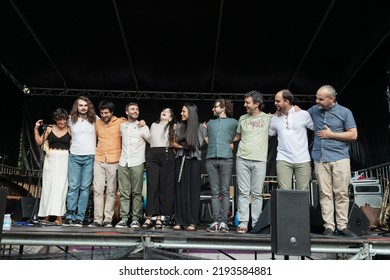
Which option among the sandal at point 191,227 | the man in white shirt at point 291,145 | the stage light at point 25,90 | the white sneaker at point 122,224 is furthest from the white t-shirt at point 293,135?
the stage light at point 25,90

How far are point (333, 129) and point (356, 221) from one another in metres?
0.99

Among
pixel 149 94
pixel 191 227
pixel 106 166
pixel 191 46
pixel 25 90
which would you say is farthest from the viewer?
Result: pixel 149 94

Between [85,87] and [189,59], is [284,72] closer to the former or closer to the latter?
[189,59]

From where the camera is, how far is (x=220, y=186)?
406cm

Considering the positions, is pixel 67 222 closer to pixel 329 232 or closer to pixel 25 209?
pixel 25 209

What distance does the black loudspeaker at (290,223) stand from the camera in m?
2.60

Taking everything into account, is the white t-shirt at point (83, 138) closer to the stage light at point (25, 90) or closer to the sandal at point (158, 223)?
the sandal at point (158, 223)

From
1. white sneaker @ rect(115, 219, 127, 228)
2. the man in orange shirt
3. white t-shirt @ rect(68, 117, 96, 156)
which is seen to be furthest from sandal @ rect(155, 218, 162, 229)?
white t-shirt @ rect(68, 117, 96, 156)

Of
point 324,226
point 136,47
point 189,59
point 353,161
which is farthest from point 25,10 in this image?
point 353,161

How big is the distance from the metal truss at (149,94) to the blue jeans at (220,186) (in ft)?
16.3

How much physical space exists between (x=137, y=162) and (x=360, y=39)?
14.6ft

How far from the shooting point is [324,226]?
385 cm

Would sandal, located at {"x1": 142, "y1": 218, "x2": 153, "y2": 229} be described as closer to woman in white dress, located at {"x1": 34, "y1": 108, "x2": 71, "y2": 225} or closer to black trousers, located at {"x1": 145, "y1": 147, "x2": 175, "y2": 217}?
black trousers, located at {"x1": 145, "y1": 147, "x2": 175, "y2": 217}

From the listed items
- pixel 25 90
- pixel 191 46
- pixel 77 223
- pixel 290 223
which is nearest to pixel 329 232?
pixel 290 223
